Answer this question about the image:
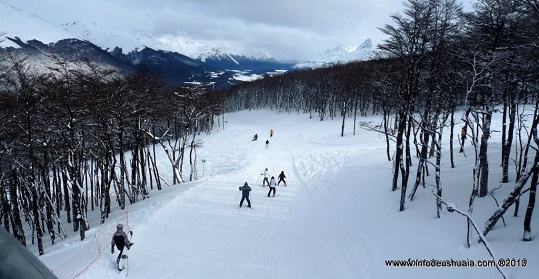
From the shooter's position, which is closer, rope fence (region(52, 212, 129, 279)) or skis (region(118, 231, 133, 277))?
rope fence (region(52, 212, 129, 279))

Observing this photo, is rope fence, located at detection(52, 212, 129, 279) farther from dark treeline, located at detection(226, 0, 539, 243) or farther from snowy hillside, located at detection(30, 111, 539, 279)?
dark treeline, located at detection(226, 0, 539, 243)

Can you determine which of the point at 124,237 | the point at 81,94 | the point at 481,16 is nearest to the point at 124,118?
the point at 81,94

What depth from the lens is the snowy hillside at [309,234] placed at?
463 inches

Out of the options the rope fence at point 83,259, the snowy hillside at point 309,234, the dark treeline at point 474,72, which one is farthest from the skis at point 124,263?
the dark treeline at point 474,72

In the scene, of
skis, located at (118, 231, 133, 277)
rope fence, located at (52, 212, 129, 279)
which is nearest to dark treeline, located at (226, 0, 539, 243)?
skis, located at (118, 231, 133, 277)

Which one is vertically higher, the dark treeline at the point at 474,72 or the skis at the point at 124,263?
the dark treeline at the point at 474,72

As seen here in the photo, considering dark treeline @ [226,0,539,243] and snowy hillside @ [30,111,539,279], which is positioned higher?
dark treeline @ [226,0,539,243]

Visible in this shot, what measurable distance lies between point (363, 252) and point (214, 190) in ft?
41.2

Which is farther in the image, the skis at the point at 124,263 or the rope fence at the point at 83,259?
the skis at the point at 124,263

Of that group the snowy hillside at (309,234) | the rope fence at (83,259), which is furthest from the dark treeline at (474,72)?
the rope fence at (83,259)

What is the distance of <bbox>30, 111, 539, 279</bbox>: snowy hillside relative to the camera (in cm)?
1175

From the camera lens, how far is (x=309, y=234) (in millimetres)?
16172

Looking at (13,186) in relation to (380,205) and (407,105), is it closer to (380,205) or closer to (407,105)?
(380,205)

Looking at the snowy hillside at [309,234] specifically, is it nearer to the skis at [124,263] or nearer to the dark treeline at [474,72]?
the skis at [124,263]
